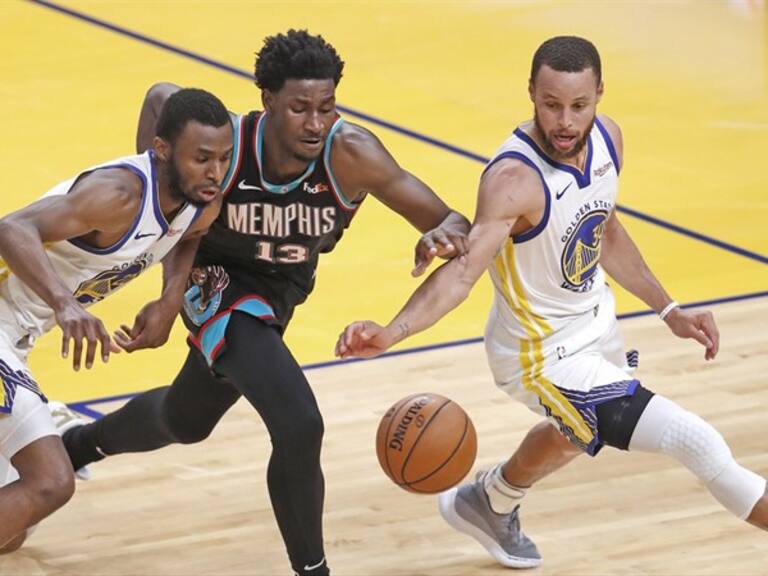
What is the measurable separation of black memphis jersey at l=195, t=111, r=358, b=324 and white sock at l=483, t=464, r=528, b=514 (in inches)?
38.6

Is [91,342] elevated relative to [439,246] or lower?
lower

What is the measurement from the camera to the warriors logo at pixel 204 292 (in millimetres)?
6203

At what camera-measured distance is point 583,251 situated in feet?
19.8

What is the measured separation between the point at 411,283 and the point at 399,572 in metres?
3.20

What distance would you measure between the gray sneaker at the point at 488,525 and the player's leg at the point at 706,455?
0.90m

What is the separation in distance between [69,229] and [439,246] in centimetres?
114

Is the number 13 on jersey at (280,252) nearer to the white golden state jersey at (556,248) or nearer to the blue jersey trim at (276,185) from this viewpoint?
the blue jersey trim at (276,185)

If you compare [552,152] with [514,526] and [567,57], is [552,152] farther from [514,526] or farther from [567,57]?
[514,526]

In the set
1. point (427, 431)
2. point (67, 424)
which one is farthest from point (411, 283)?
point (427, 431)

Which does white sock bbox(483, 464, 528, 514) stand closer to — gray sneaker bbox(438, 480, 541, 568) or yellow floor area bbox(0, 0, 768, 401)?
gray sneaker bbox(438, 480, 541, 568)

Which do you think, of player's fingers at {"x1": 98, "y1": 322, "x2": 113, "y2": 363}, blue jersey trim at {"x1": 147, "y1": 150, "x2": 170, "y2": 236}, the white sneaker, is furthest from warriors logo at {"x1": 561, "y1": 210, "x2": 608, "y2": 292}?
the white sneaker

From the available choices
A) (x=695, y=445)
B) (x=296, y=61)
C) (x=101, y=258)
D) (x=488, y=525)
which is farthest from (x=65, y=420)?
(x=695, y=445)

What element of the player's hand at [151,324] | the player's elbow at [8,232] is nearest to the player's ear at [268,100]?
the player's hand at [151,324]

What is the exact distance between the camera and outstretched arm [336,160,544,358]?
567cm
